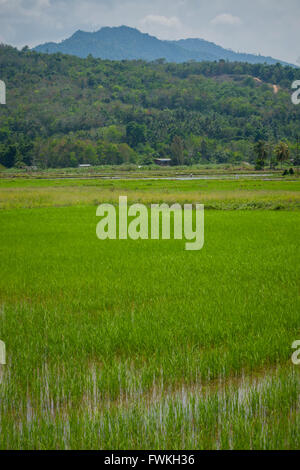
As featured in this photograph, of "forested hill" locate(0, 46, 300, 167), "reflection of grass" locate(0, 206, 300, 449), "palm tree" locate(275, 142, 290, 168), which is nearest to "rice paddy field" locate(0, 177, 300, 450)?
"reflection of grass" locate(0, 206, 300, 449)

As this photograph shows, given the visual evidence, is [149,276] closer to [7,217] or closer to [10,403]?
[10,403]

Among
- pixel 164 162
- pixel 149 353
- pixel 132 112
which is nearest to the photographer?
pixel 149 353

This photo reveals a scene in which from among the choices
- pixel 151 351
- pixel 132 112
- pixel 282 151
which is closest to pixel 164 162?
pixel 282 151

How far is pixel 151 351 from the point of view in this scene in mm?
4148

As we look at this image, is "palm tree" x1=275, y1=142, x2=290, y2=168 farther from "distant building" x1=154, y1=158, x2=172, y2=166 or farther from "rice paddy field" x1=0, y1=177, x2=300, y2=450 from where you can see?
"rice paddy field" x1=0, y1=177, x2=300, y2=450

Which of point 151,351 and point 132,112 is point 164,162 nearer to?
point 132,112

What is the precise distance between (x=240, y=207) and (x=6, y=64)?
116 m

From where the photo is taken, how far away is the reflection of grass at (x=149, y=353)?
9.48ft

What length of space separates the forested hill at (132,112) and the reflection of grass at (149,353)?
61184mm

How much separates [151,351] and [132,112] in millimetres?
91642

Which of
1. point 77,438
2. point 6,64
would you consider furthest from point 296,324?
point 6,64

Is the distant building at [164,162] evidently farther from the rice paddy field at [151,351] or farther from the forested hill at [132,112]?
the rice paddy field at [151,351]

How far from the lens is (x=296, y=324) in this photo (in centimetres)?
467

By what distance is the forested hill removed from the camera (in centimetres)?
7094
